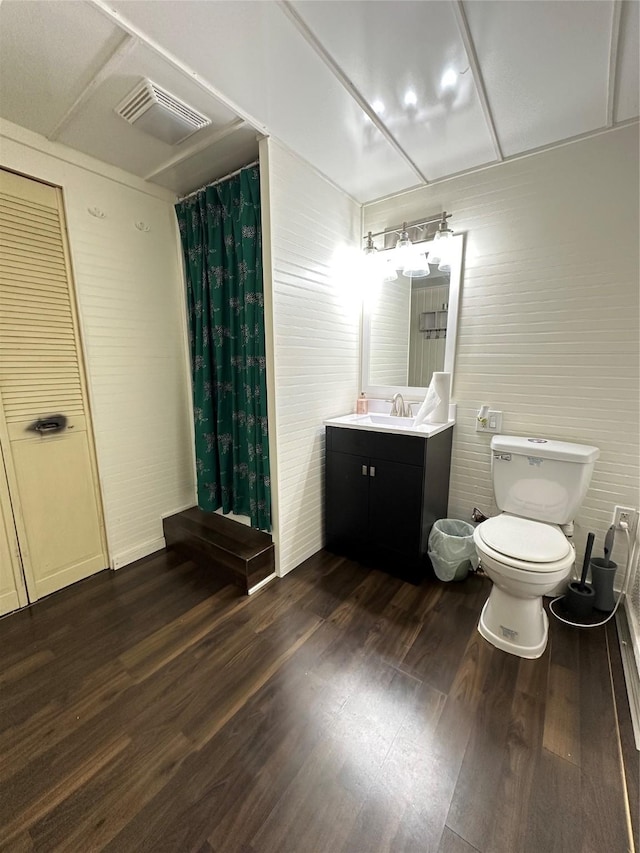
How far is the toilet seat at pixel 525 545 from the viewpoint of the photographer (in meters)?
1.43

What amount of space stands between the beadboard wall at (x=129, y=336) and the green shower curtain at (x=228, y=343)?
17 cm

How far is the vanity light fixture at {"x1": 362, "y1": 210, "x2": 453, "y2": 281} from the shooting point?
2123mm

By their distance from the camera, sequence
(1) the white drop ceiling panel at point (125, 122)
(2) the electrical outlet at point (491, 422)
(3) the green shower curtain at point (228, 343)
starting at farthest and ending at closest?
1. (2) the electrical outlet at point (491, 422)
2. (3) the green shower curtain at point (228, 343)
3. (1) the white drop ceiling panel at point (125, 122)

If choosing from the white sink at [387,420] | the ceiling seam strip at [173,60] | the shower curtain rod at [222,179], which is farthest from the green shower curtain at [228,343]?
the white sink at [387,420]

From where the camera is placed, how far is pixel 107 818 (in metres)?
0.99

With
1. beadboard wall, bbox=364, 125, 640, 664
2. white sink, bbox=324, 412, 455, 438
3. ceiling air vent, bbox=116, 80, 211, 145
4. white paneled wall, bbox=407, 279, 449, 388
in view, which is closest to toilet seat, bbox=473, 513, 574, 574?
beadboard wall, bbox=364, 125, 640, 664

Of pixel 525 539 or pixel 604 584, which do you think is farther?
pixel 604 584

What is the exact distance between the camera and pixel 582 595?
1694mm

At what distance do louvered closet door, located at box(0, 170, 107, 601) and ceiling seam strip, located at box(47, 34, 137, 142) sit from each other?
339 millimetres

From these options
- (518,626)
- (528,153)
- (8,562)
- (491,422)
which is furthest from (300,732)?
(528,153)

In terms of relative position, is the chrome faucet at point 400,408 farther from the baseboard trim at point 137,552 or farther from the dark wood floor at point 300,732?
the baseboard trim at point 137,552

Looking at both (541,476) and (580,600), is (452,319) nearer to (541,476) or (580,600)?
(541,476)

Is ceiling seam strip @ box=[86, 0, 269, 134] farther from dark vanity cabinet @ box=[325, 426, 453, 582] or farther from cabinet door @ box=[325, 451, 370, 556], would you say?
cabinet door @ box=[325, 451, 370, 556]

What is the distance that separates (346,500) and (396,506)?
348mm
